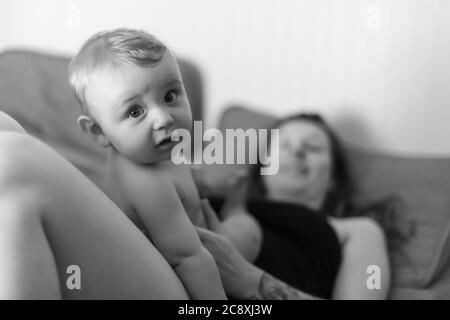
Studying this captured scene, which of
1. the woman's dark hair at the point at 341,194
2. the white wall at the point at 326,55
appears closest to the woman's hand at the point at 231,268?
the woman's dark hair at the point at 341,194

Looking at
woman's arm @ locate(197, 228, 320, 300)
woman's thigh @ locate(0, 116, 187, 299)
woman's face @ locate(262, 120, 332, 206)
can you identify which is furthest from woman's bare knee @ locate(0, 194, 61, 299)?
woman's face @ locate(262, 120, 332, 206)

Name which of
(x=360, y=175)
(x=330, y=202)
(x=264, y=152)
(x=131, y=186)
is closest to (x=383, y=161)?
(x=360, y=175)

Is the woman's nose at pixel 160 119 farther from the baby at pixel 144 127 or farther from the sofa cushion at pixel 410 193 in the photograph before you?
the sofa cushion at pixel 410 193

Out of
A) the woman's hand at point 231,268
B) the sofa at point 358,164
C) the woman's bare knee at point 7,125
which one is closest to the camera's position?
the woman's bare knee at point 7,125

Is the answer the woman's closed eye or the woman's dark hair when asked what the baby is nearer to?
the woman's closed eye

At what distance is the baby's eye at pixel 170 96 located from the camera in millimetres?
753

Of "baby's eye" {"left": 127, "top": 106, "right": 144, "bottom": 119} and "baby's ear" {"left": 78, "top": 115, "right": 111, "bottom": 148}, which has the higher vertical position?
"baby's eye" {"left": 127, "top": 106, "right": 144, "bottom": 119}

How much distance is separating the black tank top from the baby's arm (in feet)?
1.13

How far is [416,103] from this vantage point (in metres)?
1.69

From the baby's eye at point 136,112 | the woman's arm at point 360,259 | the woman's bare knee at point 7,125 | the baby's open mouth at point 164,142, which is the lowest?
the woman's arm at point 360,259

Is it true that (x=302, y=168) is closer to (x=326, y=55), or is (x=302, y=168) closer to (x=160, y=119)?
(x=326, y=55)

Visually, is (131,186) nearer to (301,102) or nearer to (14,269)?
(14,269)

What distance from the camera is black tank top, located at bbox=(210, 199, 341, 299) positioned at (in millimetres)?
1093

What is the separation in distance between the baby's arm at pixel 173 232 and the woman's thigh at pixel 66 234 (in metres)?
0.03
